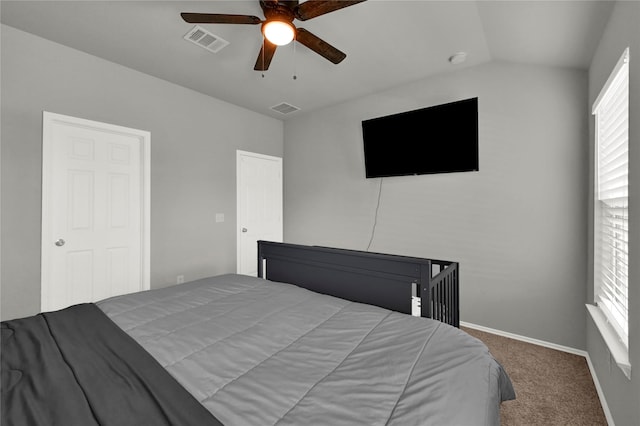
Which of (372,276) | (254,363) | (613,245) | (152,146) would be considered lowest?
(254,363)

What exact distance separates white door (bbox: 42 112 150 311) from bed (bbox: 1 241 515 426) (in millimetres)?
1484

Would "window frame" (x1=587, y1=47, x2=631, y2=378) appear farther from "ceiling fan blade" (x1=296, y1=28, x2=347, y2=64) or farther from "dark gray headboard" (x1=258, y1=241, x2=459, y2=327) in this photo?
"ceiling fan blade" (x1=296, y1=28, x2=347, y2=64)

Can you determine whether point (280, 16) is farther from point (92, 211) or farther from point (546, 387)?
point (546, 387)

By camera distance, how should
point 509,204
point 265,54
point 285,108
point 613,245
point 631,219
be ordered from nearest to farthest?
point 631,219, point 613,245, point 265,54, point 509,204, point 285,108

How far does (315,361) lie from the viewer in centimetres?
110

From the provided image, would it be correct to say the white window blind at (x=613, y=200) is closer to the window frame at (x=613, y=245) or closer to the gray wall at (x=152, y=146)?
the window frame at (x=613, y=245)

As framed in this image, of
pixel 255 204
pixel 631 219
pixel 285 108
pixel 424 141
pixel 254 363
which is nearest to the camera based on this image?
pixel 254 363

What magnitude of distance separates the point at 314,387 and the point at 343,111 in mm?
3671

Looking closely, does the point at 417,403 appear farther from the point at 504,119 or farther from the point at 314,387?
the point at 504,119

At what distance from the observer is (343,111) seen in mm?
4004

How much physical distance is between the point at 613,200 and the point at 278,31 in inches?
93.9

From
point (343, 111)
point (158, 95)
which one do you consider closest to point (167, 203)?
point (158, 95)

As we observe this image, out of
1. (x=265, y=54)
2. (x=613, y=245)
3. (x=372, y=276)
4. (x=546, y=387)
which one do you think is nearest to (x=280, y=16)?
(x=265, y=54)

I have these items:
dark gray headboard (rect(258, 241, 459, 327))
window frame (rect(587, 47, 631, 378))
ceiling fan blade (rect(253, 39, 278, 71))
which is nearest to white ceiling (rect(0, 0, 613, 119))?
ceiling fan blade (rect(253, 39, 278, 71))
